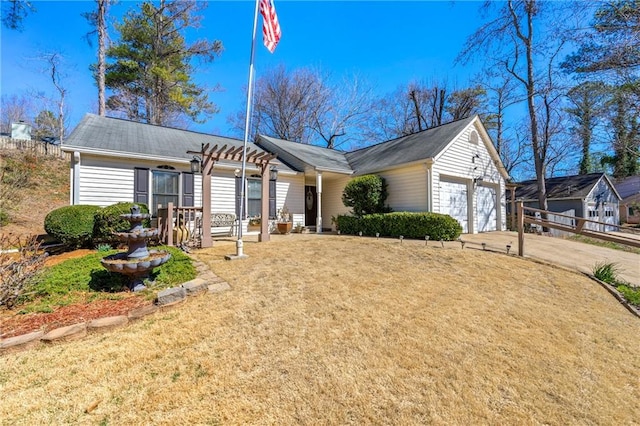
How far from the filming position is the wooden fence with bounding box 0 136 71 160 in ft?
50.0

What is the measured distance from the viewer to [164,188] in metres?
9.16

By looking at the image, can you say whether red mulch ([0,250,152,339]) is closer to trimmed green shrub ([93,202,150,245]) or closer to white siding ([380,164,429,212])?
trimmed green shrub ([93,202,150,245])

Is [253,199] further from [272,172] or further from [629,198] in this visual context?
[629,198]

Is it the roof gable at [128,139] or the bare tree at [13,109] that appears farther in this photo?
the bare tree at [13,109]

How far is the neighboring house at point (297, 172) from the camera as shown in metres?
8.33

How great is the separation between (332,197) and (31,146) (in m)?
17.7

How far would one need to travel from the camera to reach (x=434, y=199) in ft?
34.3

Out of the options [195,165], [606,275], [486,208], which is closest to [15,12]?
[195,165]

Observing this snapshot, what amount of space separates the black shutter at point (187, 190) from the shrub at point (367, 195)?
6051 millimetres

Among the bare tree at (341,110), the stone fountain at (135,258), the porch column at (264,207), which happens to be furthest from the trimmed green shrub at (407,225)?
the bare tree at (341,110)

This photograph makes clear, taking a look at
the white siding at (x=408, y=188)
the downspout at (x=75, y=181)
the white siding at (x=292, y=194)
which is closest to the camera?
the downspout at (x=75, y=181)

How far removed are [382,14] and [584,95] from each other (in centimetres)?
1185

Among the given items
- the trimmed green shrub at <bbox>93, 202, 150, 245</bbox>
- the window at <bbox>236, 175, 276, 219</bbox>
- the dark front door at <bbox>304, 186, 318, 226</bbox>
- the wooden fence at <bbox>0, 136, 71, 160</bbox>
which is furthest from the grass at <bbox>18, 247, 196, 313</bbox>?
the wooden fence at <bbox>0, 136, 71, 160</bbox>

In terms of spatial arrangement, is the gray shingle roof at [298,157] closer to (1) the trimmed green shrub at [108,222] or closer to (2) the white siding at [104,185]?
(2) the white siding at [104,185]
